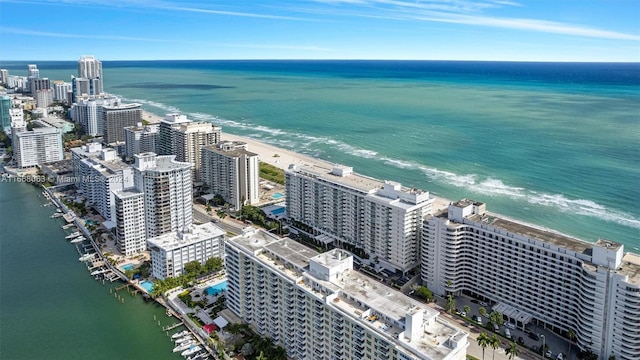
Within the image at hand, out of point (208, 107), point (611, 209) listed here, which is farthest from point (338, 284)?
point (208, 107)

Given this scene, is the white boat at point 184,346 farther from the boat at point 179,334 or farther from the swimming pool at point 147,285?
the swimming pool at point 147,285

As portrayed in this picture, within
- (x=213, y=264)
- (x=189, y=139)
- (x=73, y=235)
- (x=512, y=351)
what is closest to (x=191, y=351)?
(x=213, y=264)

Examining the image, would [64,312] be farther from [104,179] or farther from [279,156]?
[279,156]

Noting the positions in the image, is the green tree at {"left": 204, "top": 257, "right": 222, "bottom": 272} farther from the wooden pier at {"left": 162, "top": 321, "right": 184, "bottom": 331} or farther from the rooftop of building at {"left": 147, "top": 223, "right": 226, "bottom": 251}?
the wooden pier at {"left": 162, "top": 321, "right": 184, "bottom": 331}

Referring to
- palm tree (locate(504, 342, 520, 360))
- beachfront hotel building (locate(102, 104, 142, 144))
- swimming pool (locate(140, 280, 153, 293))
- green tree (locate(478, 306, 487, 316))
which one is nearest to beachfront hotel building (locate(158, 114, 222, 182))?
beachfront hotel building (locate(102, 104, 142, 144))

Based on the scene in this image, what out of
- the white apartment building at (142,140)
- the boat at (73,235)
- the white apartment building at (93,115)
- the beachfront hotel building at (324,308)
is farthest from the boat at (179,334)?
the white apartment building at (93,115)

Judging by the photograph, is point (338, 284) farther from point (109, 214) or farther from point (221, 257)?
point (109, 214)
